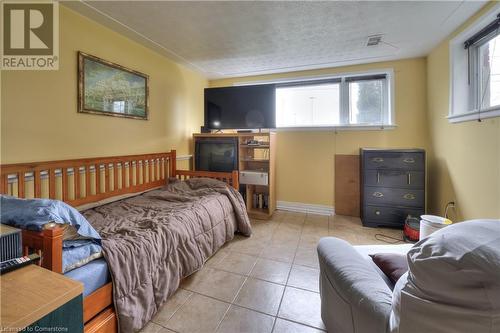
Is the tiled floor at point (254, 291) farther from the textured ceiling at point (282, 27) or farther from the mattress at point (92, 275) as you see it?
the textured ceiling at point (282, 27)

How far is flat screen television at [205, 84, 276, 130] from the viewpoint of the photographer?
3.23 m

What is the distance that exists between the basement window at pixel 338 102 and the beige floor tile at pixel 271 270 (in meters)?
2.21

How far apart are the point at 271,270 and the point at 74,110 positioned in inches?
86.7

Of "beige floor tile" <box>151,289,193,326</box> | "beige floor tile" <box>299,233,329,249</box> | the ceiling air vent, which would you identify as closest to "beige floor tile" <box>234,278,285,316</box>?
"beige floor tile" <box>151,289,193,326</box>

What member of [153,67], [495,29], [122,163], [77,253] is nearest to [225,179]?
[122,163]

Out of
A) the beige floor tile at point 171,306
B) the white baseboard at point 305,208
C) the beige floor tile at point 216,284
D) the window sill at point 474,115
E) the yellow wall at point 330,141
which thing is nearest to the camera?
the beige floor tile at point 171,306

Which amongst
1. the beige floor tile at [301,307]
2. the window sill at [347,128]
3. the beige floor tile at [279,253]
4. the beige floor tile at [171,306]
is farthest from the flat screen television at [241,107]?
the beige floor tile at [171,306]

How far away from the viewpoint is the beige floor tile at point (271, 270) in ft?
6.05

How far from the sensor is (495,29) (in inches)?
77.3

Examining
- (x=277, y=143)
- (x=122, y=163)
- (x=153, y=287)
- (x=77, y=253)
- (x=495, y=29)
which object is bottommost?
(x=153, y=287)

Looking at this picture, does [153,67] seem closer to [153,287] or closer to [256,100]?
[256,100]

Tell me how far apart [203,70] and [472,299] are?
3.71m

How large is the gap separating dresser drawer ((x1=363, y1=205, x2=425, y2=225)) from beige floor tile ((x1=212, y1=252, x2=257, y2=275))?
5.52ft

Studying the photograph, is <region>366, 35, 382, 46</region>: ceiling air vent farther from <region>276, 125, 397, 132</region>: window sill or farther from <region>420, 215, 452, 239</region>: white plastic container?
<region>420, 215, 452, 239</region>: white plastic container
